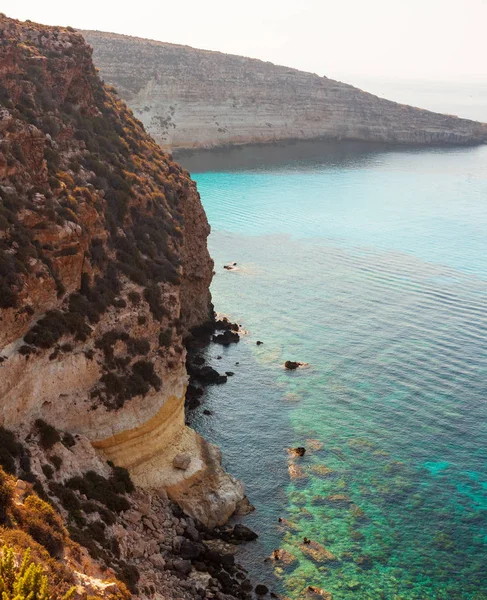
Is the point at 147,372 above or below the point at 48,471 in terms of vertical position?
above

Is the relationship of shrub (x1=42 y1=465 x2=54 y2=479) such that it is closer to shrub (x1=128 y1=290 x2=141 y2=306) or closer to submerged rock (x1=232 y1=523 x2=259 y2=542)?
submerged rock (x1=232 y1=523 x2=259 y2=542)

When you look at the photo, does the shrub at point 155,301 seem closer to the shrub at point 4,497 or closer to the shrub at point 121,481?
the shrub at point 121,481

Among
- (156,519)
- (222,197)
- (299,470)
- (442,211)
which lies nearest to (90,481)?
(156,519)

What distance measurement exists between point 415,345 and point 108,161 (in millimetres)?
35392

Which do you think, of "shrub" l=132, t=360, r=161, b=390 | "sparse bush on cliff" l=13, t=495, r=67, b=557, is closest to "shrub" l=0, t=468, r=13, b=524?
"sparse bush on cliff" l=13, t=495, r=67, b=557

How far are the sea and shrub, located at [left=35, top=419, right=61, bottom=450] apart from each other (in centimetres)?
1307

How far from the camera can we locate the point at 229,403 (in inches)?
2285

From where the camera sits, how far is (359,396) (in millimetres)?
59406

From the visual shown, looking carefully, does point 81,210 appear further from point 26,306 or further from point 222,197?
point 222,197

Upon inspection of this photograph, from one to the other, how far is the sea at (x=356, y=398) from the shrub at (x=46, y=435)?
13073 millimetres

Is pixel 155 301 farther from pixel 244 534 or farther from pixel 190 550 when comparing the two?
pixel 190 550

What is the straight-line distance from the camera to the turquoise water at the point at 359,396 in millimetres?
41125

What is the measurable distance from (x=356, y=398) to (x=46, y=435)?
3034 centimetres

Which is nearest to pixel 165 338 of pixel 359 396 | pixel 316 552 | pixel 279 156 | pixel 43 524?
pixel 316 552
